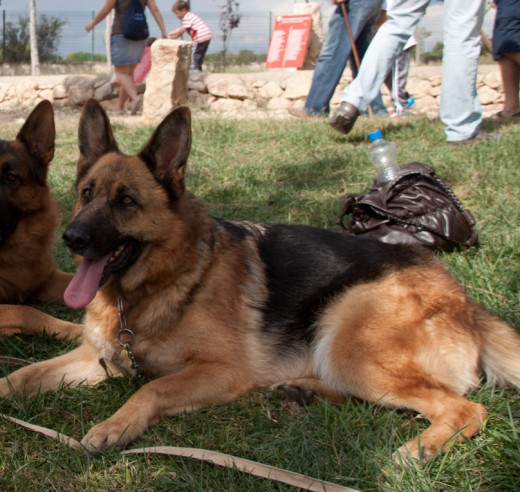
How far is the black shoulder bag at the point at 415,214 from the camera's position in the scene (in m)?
4.70

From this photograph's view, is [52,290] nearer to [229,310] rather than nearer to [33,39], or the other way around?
[229,310]

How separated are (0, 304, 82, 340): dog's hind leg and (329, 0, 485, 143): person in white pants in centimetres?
449

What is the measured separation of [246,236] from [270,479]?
1.51 meters

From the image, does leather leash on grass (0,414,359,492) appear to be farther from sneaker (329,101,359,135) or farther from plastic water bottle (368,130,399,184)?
sneaker (329,101,359,135)

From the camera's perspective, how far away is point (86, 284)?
3.11 metres

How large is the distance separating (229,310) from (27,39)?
95.4 feet

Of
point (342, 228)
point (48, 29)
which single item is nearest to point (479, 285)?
point (342, 228)

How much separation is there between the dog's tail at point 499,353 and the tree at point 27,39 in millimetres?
28086

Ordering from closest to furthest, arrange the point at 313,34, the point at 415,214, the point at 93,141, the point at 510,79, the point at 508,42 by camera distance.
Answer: the point at 93,141, the point at 415,214, the point at 508,42, the point at 510,79, the point at 313,34

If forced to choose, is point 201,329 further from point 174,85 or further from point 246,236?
point 174,85

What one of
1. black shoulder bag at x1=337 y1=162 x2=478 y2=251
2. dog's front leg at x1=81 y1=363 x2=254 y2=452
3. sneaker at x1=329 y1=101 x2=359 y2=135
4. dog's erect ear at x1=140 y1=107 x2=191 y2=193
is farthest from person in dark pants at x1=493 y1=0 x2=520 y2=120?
dog's front leg at x1=81 y1=363 x2=254 y2=452

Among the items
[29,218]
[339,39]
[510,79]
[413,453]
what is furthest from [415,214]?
[339,39]

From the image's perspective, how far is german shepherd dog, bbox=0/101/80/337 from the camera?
4246 millimetres

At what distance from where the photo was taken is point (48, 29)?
98.8 ft
